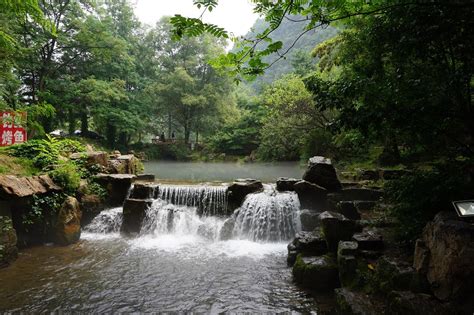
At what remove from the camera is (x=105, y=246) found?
833 centimetres

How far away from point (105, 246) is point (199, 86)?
21.5 metres

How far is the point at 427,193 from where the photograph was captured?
445 centimetres

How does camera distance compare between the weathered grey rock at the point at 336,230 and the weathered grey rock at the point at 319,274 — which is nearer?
Answer: the weathered grey rock at the point at 319,274

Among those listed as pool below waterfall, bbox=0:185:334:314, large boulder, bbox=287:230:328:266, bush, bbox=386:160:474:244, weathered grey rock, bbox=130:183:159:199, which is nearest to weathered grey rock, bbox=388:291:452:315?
bush, bbox=386:160:474:244

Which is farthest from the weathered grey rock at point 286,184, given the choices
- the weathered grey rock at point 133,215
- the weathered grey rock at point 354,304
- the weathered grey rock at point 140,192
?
the weathered grey rock at point 354,304

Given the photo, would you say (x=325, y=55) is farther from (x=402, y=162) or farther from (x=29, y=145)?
(x=29, y=145)

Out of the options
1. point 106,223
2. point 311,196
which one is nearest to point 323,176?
point 311,196

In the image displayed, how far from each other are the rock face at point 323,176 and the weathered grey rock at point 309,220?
1118 millimetres

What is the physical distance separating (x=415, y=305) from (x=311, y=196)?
19.0ft

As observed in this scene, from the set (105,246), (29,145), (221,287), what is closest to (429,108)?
(221,287)

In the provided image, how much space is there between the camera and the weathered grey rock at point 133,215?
9734mm

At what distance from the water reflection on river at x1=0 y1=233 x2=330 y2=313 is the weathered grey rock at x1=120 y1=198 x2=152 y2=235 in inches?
41.9

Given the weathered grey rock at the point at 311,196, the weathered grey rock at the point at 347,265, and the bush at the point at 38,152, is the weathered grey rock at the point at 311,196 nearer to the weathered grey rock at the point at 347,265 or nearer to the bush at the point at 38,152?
the weathered grey rock at the point at 347,265

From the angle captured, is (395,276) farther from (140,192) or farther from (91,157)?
(91,157)
